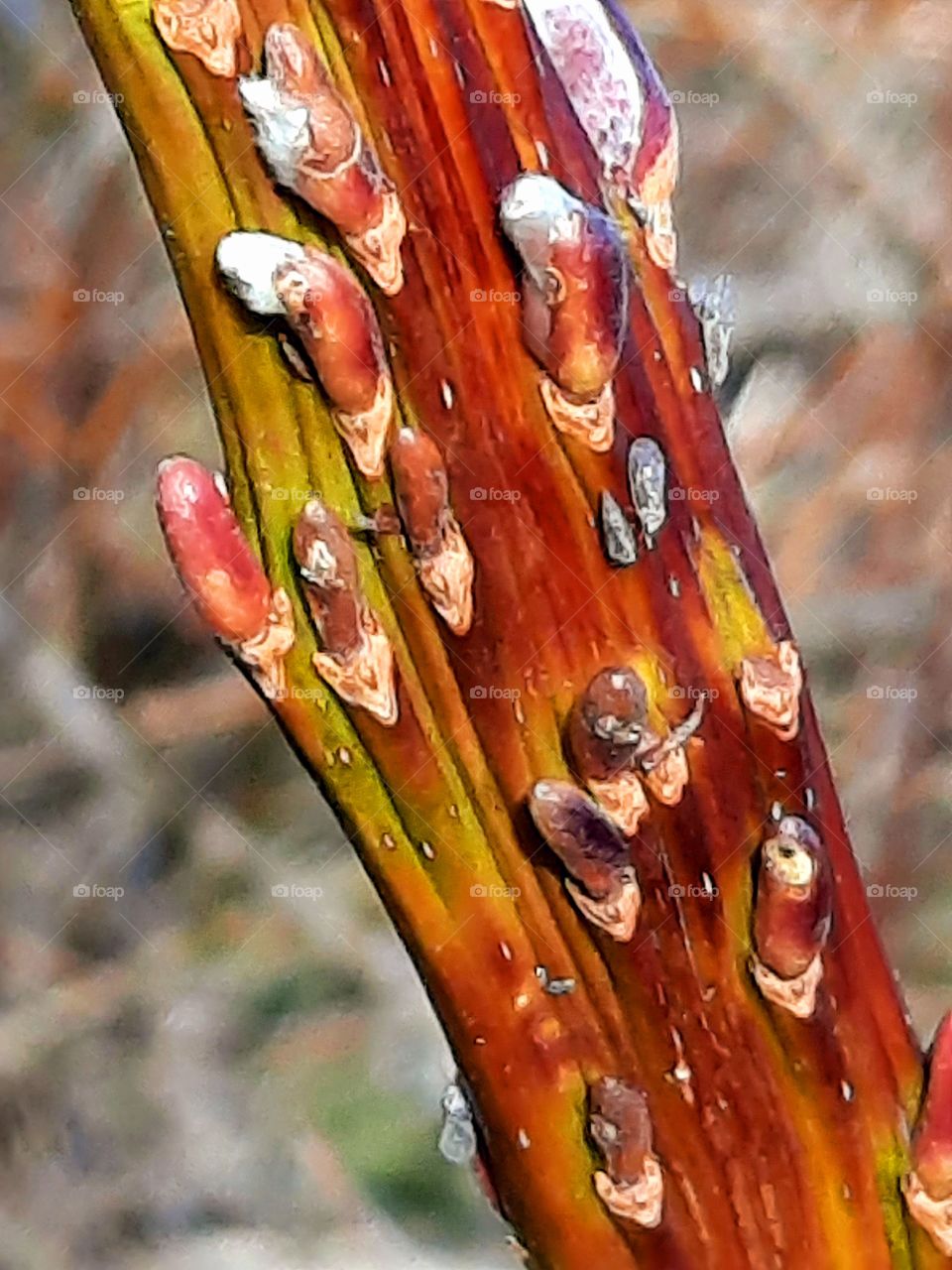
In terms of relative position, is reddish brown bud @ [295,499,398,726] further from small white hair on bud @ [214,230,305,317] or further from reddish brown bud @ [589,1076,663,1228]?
reddish brown bud @ [589,1076,663,1228]

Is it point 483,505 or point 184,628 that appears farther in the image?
point 184,628

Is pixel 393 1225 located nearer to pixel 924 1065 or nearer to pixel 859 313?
pixel 924 1065

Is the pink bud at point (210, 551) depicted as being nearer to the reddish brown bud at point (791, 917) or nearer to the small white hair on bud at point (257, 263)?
the small white hair on bud at point (257, 263)

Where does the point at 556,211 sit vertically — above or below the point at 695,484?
above

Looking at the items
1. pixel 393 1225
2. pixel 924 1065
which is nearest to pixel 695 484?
pixel 924 1065

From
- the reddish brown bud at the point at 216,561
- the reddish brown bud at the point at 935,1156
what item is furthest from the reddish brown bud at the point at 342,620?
the reddish brown bud at the point at 935,1156

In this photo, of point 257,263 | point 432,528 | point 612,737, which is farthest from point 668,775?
→ point 257,263
